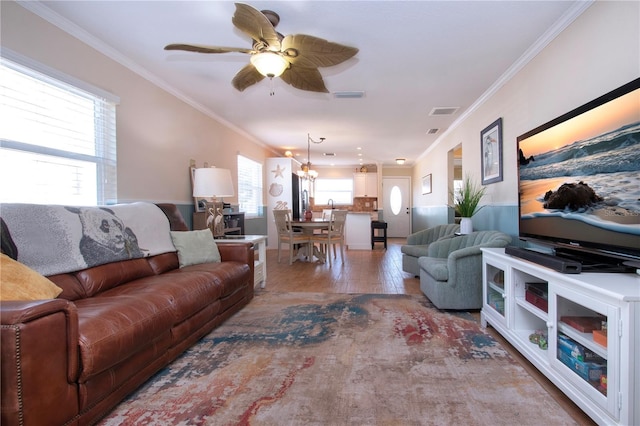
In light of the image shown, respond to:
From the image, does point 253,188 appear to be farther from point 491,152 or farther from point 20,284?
point 20,284

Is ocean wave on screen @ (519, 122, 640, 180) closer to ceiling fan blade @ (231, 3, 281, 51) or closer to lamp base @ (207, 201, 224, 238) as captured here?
ceiling fan blade @ (231, 3, 281, 51)

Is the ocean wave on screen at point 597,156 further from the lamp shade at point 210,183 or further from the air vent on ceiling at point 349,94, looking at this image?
the lamp shade at point 210,183

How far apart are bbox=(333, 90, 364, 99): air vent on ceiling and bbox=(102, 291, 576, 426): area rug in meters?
2.66

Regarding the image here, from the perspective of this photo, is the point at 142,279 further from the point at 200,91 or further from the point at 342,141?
the point at 342,141

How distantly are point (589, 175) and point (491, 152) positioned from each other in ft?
7.20

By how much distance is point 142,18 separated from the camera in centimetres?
237

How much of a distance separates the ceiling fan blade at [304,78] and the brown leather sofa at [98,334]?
1.67 metres

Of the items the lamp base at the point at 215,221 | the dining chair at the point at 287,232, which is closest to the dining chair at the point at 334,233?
the dining chair at the point at 287,232

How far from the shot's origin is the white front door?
33.2 feet

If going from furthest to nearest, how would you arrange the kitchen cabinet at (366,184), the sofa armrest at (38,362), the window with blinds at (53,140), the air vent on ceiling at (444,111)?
1. the kitchen cabinet at (366,184)
2. the air vent on ceiling at (444,111)
3. the window with blinds at (53,140)
4. the sofa armrest at (38,362)

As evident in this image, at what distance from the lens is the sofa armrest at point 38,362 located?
1080 millimetres

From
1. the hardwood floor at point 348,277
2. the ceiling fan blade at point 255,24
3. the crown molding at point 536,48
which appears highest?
the crown molding at point 536,48

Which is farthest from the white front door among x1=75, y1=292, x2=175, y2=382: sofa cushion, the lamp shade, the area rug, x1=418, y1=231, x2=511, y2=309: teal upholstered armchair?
Answer: x1=75, y1=292, x2=175, y2=382: sofa cushion

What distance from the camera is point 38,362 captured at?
1141mm
